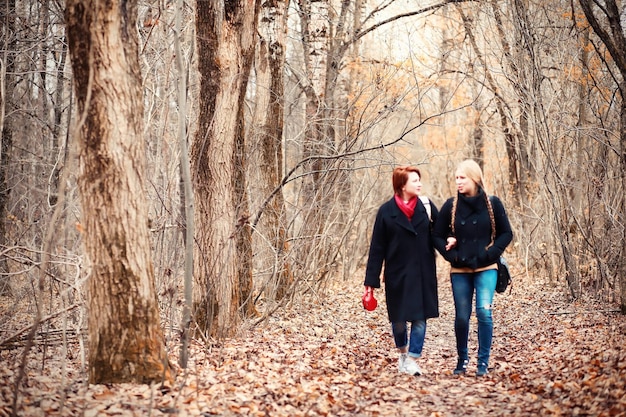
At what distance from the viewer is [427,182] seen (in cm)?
2656

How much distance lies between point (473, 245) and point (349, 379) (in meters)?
1.71

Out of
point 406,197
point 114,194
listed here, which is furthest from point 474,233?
point 114,194

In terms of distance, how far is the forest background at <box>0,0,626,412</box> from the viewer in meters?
4.80

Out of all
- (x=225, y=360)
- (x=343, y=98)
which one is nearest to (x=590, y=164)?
(x=343, y=98)

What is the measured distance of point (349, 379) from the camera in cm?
588

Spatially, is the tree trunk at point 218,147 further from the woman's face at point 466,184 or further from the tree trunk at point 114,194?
the woman's face at point 466,184

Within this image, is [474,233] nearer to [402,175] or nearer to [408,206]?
[408,206]

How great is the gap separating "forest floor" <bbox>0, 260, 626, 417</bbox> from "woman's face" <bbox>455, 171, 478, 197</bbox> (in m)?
1.76

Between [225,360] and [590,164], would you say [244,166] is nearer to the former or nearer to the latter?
[225,360]

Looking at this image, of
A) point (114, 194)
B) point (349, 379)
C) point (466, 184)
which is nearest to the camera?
point (114, 194)

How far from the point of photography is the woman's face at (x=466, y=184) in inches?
242

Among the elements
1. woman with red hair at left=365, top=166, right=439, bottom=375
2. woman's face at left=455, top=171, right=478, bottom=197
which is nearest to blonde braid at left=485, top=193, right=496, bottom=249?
woman's face at left=455, top=171, right=478, bottom=197

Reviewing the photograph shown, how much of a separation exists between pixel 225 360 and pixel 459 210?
8.89 feet

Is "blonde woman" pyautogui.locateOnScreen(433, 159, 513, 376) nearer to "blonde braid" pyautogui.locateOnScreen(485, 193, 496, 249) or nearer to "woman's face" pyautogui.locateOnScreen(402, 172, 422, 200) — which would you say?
"blonde braid" pyautogui.locateOnScreen(485, 193, 496, 249)
